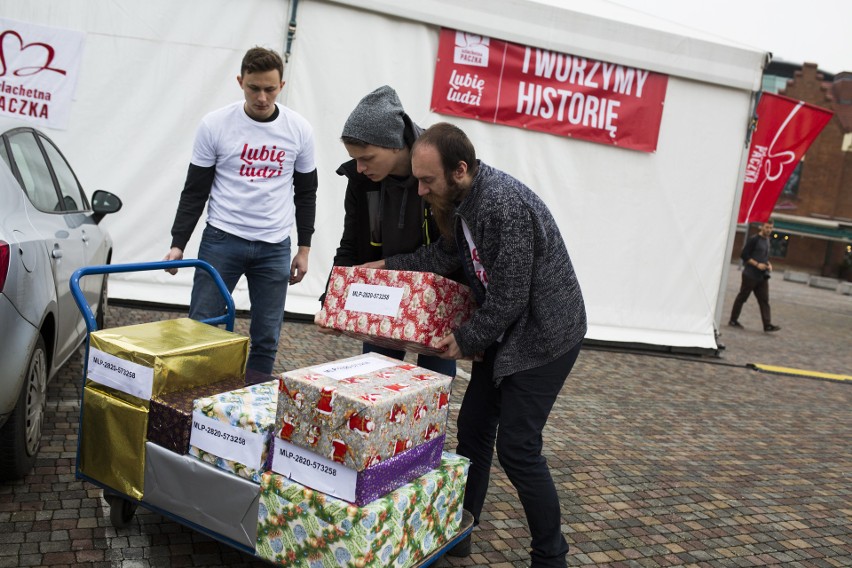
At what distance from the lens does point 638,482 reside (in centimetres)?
456

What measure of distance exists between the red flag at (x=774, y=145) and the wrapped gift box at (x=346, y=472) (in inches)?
296

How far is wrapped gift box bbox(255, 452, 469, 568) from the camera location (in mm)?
2418

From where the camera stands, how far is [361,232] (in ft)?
11.1

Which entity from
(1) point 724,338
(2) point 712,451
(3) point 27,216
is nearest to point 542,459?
(3) point 27,216

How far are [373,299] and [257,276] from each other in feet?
4.26

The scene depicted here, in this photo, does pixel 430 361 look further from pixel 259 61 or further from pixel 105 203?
pixel 105 203

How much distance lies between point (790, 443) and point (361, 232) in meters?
A: 4.15

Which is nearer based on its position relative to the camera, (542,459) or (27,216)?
(542,459)

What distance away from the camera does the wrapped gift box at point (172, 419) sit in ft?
9.22

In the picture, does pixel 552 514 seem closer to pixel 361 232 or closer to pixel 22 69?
pixel 361 232

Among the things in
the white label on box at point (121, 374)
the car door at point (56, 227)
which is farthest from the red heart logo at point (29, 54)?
the white label on box at point (121, 374)

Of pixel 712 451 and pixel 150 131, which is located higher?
pixel 150 131

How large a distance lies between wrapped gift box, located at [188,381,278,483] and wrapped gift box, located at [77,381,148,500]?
246 mm

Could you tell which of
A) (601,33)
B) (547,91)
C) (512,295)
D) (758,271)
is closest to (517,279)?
(512,295)
